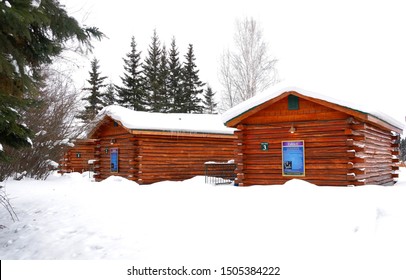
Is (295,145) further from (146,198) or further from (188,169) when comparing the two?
(188,169)

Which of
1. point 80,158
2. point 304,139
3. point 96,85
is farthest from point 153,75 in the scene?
point 304,139

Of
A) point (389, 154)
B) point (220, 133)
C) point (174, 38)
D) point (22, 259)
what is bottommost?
point (22, 259)

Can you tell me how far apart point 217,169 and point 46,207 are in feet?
35.6

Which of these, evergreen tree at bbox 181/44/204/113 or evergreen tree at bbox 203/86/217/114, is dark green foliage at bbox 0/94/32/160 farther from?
evergreen tree at bbox 203/86/217/114

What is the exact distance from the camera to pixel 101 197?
1055cm

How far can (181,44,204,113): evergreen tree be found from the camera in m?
42.4

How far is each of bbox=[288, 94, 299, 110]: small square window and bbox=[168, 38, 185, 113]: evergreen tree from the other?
29.3 m

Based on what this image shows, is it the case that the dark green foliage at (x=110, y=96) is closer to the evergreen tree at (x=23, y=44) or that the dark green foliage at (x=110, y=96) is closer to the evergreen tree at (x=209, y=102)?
the evergreen tree at (x=209, y=102)

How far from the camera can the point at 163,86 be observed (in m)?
42.8

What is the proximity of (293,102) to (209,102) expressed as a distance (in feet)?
107

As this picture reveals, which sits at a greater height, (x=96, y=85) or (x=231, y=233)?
(x=96, y=85)

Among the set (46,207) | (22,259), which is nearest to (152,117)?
(46,207)

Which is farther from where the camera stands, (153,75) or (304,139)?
(153,75)

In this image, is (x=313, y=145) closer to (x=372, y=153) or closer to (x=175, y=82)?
(x=372, y=153)
